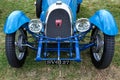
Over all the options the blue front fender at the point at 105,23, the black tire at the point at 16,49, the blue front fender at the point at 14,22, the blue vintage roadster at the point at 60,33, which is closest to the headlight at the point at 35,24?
the blue vintage roadster at the point at 60,33

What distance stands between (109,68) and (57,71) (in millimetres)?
894

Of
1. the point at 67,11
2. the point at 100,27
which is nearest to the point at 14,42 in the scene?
the point at 67,11

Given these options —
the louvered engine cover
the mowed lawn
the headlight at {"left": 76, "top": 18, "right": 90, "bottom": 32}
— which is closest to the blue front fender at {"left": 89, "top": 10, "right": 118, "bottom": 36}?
the headlight at {"left": 76, "top": 18, "right": 90, "bottom": 32}

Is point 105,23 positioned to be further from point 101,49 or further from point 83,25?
point 101,49

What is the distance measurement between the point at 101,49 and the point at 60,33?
72 centimetres

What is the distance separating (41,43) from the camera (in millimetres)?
4457

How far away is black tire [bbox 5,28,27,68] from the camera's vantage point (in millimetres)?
4348

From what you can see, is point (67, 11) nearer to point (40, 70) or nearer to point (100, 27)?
point (100, 27)

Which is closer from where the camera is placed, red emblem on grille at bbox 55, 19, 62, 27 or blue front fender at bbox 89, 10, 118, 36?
blue front fender at bbox 89, 10, 118, 36

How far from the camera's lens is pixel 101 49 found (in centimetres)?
459

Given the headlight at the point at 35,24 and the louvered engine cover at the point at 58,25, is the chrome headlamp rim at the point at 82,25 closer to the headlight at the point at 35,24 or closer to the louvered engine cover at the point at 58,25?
the louvered engine cover at the point at 58,25

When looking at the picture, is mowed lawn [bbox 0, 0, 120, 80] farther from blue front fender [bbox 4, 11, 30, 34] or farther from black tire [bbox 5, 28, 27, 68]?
blue front fender [bbox 4, 11, 30, 34]

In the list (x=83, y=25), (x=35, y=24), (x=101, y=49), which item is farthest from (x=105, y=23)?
(x=35, y=24)

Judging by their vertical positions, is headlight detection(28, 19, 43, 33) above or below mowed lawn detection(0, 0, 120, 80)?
above
